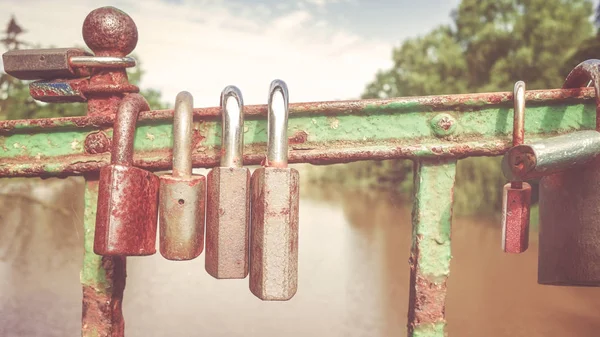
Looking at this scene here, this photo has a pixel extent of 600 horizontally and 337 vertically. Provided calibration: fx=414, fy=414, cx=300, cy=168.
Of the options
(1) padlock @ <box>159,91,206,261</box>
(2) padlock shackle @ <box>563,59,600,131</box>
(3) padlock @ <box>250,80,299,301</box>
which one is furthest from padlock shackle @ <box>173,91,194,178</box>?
(2) padlock shackle @ <box>563,59,600,131</box>

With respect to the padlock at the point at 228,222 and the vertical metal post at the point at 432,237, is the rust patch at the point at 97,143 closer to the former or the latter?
the padlock at the point at 228,222

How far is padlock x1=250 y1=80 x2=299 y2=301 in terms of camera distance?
0.73 meters

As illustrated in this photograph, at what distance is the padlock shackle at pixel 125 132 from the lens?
809 millimetres

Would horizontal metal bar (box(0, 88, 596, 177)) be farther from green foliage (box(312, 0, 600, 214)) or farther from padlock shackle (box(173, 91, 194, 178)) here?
green foliage (box(312, 0, 600, 214))

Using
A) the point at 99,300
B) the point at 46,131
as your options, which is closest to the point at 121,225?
the point at 99,300

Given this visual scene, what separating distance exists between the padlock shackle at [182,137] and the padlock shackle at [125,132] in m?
0.08

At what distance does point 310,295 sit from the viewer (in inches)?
236

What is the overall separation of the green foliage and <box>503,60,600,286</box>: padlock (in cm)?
1047

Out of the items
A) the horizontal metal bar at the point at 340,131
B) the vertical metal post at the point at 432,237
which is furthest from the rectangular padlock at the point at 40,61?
the vertical metal post at the point at 432,237

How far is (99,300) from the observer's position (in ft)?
2.90

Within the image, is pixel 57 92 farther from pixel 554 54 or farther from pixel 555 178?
pixel 554 54

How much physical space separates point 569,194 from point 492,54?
1478cm

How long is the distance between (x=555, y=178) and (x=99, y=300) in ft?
3.15

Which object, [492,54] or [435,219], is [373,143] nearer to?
[435,219]
